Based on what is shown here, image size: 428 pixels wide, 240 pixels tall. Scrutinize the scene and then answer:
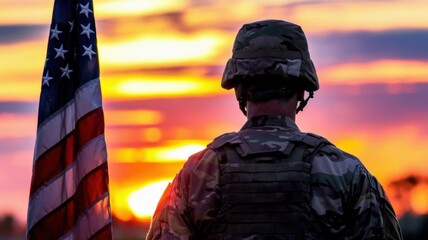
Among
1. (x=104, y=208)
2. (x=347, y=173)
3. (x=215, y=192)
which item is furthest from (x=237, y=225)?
(x=104, y=208)

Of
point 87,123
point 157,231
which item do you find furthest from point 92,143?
point 157,231

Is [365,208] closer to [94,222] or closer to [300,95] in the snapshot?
[300,95]

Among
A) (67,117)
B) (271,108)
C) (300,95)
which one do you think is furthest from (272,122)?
(67,117)

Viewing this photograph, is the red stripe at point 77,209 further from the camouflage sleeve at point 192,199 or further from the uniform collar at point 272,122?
the uniform collar at point 272,122

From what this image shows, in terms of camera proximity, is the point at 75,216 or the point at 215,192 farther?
the point at 75,216

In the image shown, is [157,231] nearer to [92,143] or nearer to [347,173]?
[347,173]

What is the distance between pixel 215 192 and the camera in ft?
23.7

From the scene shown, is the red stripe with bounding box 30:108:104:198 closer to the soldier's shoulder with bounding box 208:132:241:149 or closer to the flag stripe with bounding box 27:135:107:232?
the flag stripe with bounding box 27:135:107:232

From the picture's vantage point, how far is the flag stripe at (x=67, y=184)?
10.5 metres

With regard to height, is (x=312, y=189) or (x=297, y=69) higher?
(x=297, y=69)

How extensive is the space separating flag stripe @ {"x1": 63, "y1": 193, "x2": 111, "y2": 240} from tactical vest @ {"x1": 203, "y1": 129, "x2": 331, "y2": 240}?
10.9 feet

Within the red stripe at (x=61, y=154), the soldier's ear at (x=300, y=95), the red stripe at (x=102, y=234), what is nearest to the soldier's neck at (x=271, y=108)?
the soldier's ear at (x=300, y=95)

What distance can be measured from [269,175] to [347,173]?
57 centimetres

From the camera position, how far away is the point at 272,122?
7.33 m
